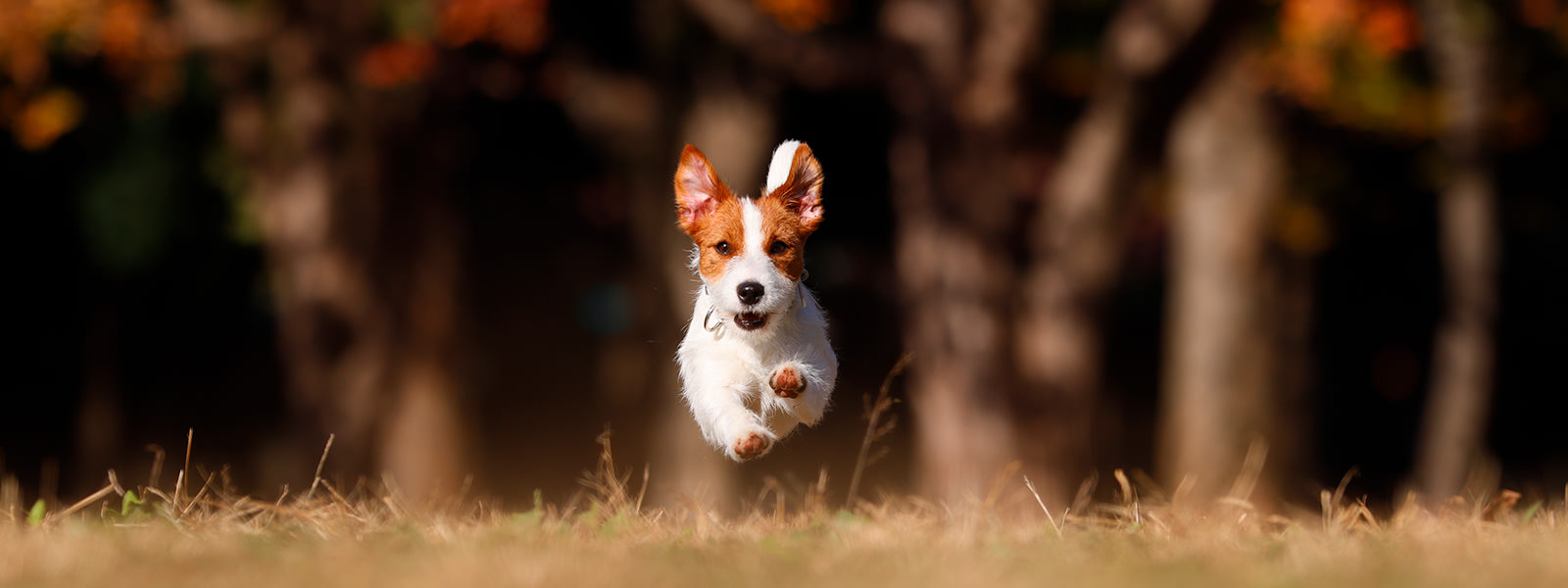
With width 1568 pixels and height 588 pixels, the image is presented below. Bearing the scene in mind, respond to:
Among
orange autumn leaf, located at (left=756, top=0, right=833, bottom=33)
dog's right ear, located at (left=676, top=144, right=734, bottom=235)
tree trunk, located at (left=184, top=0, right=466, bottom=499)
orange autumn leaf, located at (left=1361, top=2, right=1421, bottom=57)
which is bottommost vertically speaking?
tree trunk, located at (left=184, top=0, right=466, bottom=499)

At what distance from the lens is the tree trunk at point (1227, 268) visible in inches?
611

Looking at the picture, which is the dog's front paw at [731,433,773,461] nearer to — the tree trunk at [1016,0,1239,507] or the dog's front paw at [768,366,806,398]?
the dog's front paw at [768,366,806,398]

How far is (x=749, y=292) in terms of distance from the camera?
10.6 feet

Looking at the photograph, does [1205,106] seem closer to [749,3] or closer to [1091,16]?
[1091,16]

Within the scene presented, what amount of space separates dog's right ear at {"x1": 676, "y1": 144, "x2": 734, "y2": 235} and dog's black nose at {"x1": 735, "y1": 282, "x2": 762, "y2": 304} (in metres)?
0.19

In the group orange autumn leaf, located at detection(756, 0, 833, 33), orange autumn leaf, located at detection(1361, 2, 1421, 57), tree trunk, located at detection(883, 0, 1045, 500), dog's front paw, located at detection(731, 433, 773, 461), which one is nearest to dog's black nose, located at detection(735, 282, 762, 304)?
dog's front paw, located at detection(731, 433, 773, 461)

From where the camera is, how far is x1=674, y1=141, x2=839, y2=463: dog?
3.27 meters

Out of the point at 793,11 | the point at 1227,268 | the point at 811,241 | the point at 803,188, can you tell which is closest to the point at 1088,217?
the point at 793,11

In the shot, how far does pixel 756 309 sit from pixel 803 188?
0.30 m

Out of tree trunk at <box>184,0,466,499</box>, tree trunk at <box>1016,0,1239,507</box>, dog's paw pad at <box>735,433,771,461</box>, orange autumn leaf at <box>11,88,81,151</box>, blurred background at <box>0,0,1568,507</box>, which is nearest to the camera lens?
dog's paw pad at <box>735,433,771,461</box>

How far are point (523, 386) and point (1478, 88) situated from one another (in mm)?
16321

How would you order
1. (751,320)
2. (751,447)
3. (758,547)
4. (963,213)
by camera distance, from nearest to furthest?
1. (751,447)
2. (751,320)
3. (758,547)
4. (963,213)

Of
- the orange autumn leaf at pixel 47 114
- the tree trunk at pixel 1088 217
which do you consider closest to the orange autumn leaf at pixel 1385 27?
the tree trunk at pixel 1088 217

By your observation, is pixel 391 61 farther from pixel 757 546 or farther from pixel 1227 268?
pixel 757 546
